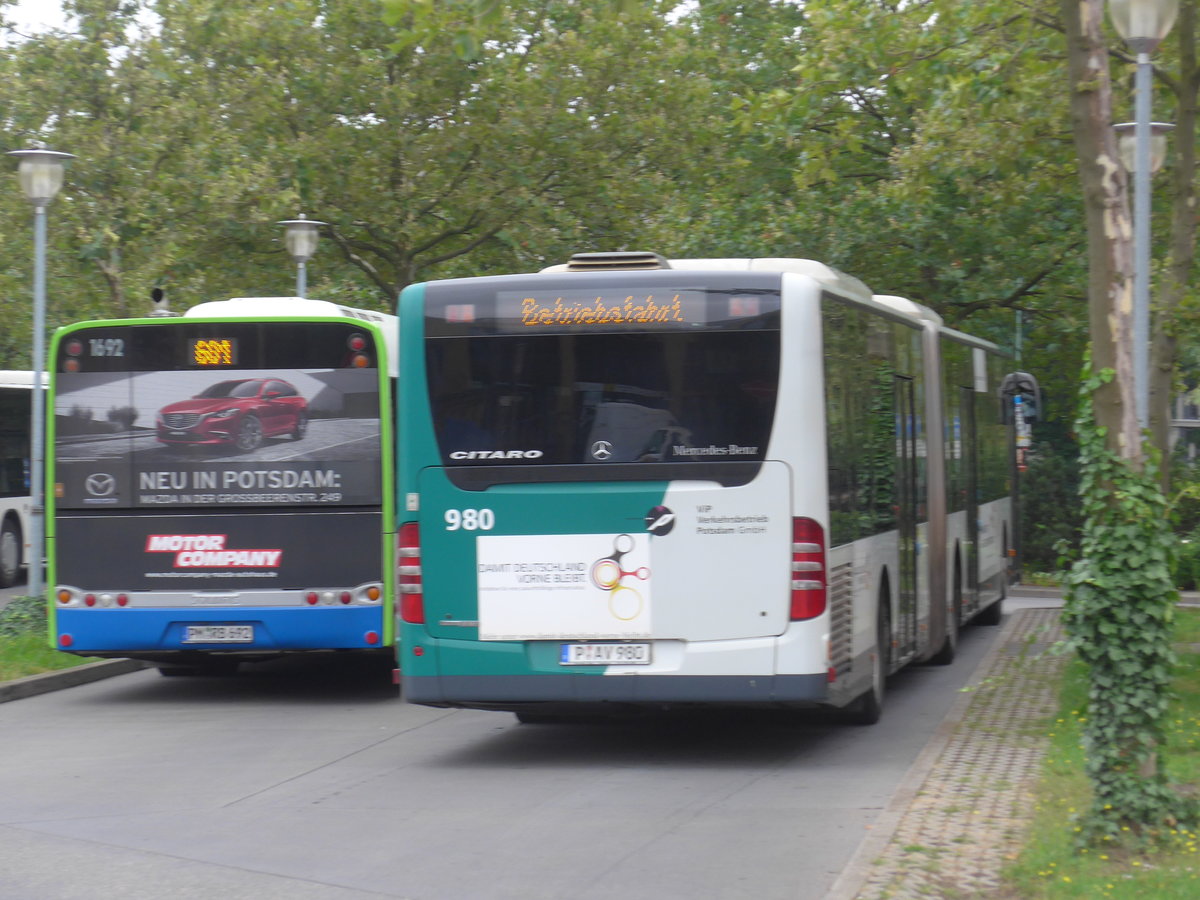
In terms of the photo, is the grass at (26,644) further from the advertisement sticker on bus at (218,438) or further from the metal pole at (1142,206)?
the metal pole at (1142,206)

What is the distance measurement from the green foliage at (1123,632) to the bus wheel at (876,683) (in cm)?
436

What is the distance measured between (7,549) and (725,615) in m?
18.5

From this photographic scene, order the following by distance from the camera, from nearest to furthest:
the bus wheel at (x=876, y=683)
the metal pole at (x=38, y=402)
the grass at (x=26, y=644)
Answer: the bus wheel at (x=876, y=683) < the grass at (x=26, y=644) < the metal pole at (x=38, y=402)

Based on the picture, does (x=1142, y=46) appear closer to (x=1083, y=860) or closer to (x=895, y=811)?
(x=895, y=811)

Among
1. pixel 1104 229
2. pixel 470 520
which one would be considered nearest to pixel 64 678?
pixel 470 520

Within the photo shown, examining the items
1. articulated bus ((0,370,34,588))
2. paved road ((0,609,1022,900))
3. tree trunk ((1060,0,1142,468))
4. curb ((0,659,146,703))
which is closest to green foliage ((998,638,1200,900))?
paved road ((0,609,1022,900))

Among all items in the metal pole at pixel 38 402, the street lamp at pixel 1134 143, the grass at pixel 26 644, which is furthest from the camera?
the metal pole at pixel 38 402

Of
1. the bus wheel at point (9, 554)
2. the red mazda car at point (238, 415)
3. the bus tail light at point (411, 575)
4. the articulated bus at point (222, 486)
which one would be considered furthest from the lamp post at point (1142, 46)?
the bus wheel at point (9, 554)

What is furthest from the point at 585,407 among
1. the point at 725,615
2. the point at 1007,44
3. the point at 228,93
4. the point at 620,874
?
the point at 228,93

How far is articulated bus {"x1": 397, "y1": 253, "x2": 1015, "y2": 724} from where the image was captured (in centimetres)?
1002

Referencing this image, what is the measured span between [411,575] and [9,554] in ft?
56.6

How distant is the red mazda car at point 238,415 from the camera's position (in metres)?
13.3

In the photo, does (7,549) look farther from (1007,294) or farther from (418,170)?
(1007,294)

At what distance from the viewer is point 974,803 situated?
8.52 meters
